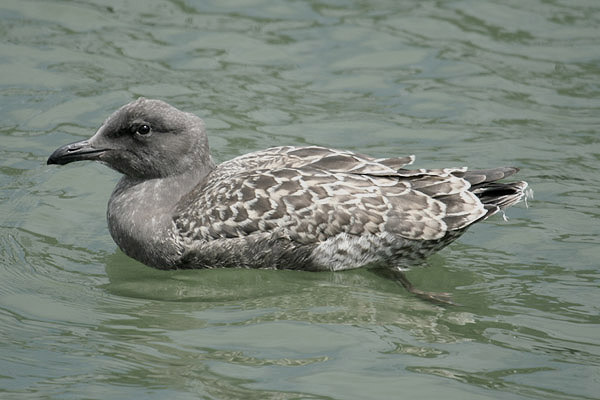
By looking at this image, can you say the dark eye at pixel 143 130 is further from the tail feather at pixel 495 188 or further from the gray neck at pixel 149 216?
the tail feather at pixel 495 188

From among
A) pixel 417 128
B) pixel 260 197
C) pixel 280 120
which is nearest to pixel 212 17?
pixel 280 120

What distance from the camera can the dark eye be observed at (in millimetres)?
8742

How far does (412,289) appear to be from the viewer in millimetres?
8383

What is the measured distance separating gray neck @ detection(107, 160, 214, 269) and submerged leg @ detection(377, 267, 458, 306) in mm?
1705

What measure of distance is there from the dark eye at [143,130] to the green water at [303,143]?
1.08 m

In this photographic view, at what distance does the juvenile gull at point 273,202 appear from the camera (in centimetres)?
833

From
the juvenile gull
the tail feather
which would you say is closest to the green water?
the juvenile gull

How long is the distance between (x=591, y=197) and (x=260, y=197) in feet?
10.6

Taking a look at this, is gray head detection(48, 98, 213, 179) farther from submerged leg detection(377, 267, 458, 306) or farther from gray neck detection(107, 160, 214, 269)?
submerged leg detection(377, 267, 458, 306)

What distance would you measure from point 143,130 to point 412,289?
2549 millimetres

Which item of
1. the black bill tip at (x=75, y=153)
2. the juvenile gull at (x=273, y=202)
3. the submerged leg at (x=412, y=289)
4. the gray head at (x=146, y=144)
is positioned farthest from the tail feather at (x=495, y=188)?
the black bill tip at (x=75, y=153)

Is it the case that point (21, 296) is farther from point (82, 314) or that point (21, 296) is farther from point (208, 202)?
point (208, 202)

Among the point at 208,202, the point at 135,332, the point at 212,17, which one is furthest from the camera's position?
the point at 212,17

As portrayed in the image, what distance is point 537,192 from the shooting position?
9891 millimetres
